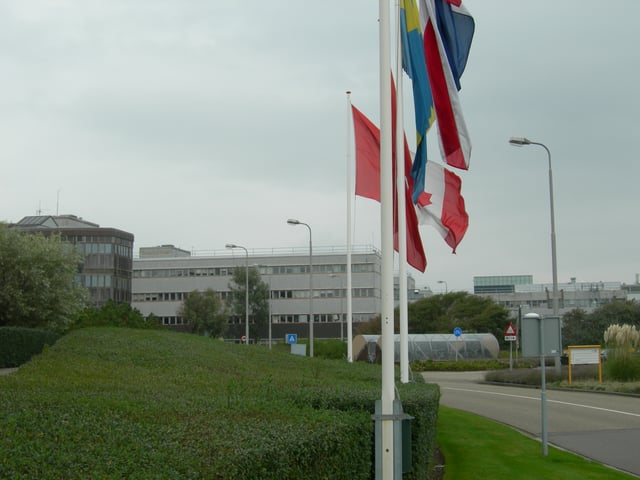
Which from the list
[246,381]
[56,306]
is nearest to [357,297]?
[56,306]

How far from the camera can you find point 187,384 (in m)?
12.1

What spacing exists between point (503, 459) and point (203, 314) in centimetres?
7786

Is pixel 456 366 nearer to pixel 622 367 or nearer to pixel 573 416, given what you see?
pixel 622 367

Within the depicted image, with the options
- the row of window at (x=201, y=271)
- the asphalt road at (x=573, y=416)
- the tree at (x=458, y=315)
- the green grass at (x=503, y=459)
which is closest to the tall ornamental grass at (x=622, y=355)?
the asphalt road at (x=573, y=416)

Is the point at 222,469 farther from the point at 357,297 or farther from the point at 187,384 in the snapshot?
the point at 357,297

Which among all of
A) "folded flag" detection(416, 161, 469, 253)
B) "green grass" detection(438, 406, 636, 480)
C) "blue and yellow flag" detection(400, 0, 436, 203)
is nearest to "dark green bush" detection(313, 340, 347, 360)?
"green grass" detection(438, 406, 636, 480)

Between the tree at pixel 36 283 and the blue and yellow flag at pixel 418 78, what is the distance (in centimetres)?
2958

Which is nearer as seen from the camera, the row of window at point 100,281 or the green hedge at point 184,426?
the green hedge at point 184,426

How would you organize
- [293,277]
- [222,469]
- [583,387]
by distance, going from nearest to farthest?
[222,469], [583,387], [293,277]

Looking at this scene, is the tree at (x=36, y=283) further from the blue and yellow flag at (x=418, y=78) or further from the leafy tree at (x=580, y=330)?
the leafy tree at (x=580, y=330)

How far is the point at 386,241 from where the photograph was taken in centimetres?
834

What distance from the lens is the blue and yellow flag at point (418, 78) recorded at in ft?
36.8

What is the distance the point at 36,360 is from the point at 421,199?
8.16 metres

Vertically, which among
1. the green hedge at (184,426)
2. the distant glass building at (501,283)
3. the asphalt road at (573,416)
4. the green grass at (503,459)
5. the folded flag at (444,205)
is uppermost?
the distant glass building at (501,283)
